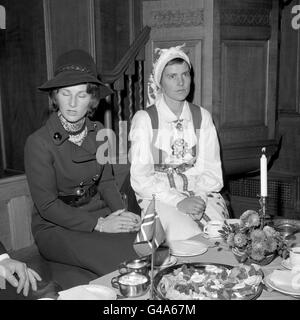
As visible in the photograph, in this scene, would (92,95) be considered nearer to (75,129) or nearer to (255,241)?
(75,129)

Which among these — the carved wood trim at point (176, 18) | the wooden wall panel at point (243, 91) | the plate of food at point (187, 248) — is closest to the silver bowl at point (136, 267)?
the plate of food at point (187, 248)

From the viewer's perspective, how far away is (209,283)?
56.7 inches

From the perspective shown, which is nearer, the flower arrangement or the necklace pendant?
the flower arrangement

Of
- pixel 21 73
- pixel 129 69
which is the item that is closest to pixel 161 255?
pixel 129 69

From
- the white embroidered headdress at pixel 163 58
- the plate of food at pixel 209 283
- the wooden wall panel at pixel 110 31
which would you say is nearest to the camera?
the plate of food at pixel 209 283

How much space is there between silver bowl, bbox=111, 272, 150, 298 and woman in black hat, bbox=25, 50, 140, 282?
659 millimetres

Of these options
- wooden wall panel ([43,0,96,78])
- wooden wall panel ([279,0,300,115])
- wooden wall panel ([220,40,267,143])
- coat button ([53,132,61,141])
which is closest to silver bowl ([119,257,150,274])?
coat button ([53,132,61,141])

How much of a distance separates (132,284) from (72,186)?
3.57ft

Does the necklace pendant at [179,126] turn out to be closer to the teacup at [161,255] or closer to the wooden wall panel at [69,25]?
the wooden wall panel at [69,25]

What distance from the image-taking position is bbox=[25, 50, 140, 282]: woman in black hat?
2217 mm

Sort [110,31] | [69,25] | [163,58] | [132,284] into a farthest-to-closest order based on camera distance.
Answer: [110,31] < [69,25] < [163,58] < [132,284]

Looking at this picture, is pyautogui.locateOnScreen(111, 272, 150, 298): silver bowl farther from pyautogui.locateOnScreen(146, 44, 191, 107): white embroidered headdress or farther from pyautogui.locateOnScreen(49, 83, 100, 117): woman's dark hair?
pyautogui.locateOnScreen(146, 44, 191, 107): white embroidered headdress

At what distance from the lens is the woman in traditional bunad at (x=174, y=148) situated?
9.64 ft
